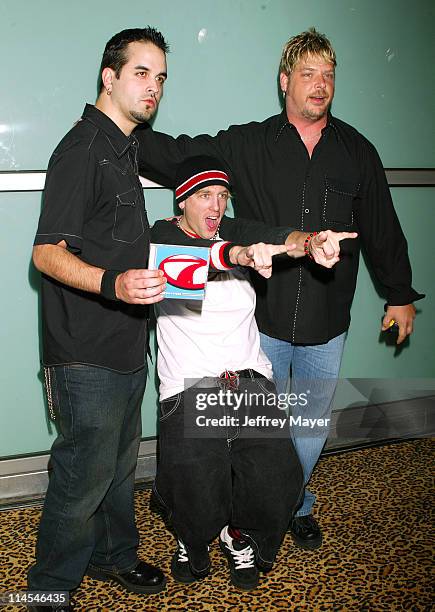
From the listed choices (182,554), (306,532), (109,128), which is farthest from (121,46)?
(306,532)

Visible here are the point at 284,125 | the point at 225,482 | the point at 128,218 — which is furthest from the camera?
the point at 284,125

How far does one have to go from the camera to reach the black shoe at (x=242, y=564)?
2.35 metres

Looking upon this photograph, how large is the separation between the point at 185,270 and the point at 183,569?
Result: 1138mm

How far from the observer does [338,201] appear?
8.29ft

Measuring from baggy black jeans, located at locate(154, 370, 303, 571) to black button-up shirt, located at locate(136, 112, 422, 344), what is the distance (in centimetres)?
36

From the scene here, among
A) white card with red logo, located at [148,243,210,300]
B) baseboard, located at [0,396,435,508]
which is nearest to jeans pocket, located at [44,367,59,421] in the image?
white card with red logo, located at [148,243,210,300]

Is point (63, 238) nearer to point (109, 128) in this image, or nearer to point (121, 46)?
point (109, 128)

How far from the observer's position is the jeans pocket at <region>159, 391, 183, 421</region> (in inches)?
90.3

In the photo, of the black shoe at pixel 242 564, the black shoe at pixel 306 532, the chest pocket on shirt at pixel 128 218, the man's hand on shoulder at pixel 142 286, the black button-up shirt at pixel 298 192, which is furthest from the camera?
the black shoe at pixel 306 532

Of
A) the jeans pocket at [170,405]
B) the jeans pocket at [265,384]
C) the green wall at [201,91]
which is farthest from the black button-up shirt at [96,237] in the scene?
the green wall at [201,91]

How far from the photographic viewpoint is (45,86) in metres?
2.52

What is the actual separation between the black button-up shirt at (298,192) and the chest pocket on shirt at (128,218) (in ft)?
1.39

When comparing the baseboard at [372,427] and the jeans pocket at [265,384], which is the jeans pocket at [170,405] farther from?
the baseboard at [372,427]

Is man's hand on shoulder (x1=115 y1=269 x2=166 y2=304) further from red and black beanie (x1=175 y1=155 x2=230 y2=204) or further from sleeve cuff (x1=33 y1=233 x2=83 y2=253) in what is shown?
red and black beanie (x1=175 y1=155 x2=230 y2=204)
